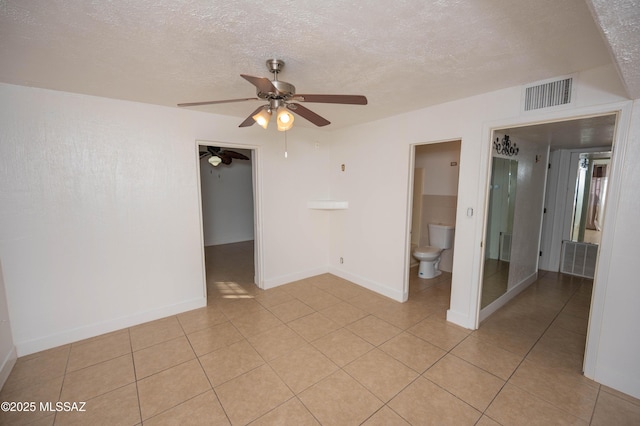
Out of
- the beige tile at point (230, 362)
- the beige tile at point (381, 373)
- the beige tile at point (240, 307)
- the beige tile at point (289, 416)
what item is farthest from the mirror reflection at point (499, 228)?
the beige tile at point (240, 307)

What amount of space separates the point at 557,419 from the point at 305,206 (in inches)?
138

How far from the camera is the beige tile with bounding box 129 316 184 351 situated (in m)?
2.68

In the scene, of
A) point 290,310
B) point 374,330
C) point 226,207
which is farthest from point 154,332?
point 226,207

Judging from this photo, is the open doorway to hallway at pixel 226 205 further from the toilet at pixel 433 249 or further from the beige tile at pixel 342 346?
the toilet at pixel 433 249

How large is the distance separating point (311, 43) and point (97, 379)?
3.10 metres

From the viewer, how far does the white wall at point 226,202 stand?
6559 millimetres

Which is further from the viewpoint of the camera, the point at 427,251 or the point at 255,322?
the point at 427,251

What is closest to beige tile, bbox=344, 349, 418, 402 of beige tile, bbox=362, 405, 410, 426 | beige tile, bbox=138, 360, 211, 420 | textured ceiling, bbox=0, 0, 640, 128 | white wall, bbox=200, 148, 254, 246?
beige tile, bbox=362, 405, 410, 426

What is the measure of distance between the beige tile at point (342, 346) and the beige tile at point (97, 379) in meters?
1.66

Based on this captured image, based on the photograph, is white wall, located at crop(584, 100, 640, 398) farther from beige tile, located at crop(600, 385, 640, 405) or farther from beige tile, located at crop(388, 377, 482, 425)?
beige tile, located at crop(388, 377, 482, 425)

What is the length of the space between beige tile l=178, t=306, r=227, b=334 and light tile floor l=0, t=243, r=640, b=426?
13 millimetres

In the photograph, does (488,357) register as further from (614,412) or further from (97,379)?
(97,379)

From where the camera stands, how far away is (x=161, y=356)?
2.46 m

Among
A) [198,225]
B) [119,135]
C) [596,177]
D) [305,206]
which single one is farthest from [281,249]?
[596,177]
